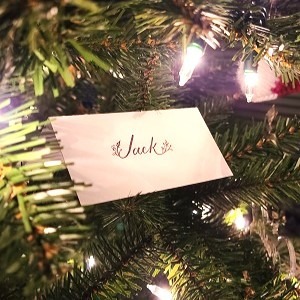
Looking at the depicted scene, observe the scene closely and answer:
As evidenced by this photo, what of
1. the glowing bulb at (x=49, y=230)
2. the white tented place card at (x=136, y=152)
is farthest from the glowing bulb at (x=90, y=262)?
the glowing bulb at (x=49, y=230)

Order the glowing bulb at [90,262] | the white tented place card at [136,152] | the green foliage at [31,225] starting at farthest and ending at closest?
the glowing bulb at [90,262] < the white tented place card at [136,152] < the green foliage at [31,225]

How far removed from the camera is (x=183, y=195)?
0.62 metres

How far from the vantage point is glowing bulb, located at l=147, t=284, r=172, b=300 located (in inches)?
23.5

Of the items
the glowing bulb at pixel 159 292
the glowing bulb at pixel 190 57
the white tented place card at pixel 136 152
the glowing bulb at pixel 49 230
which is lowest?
the glowing bulb at pixel 159 292

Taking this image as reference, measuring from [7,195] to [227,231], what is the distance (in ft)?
1.33

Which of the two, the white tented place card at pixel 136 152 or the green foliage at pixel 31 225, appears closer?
the green foliage at pixel 31 225

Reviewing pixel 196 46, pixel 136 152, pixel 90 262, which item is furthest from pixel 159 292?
pixel 196 46

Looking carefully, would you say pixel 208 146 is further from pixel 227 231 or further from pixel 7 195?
pixel 7 195

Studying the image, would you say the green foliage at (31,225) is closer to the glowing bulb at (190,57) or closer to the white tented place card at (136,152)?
the white tented place card at (136,152)

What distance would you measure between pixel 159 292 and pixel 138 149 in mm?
266

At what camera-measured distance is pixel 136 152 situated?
458mm

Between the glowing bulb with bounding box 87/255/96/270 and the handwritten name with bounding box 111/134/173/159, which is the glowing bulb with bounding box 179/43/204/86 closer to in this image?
the handwritten name with bounding box 111/134/173/159

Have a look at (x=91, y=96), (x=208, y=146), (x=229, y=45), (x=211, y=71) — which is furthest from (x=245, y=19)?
(x=211, y=71)

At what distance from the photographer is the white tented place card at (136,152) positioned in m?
0.41
